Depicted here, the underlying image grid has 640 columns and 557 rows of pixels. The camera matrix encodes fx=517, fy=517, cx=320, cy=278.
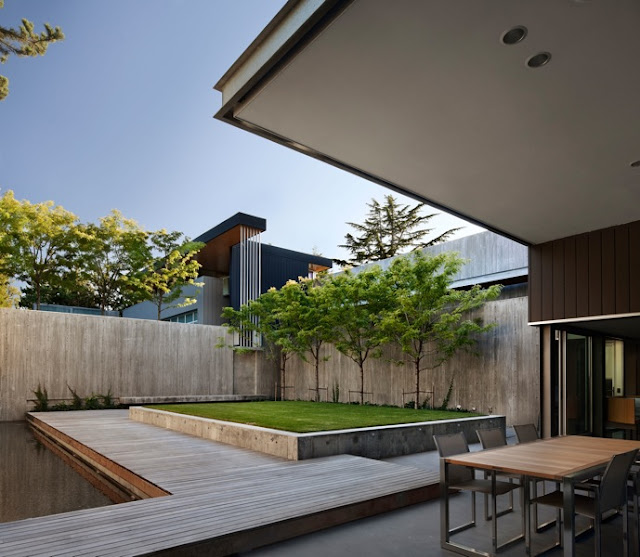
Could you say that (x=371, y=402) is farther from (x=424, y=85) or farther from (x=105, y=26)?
(x=105, y=26)

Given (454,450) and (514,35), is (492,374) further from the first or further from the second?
(514,35)

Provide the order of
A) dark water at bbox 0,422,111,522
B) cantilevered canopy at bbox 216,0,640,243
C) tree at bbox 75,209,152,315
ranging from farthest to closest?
tree at bbox 75,209,152,315
dark water at bbox 0,422,111,522
cantilevered canopy at bbox 216,0,640,243

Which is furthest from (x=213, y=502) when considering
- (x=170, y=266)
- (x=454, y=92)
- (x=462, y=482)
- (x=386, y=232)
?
(x=386, y=232)

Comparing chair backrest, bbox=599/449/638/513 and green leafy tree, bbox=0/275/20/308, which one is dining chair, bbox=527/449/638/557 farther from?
green leafy tree, bbox=0/275/20/308

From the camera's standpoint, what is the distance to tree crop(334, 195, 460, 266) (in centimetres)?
3306

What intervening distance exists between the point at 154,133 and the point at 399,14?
22941 millimetres

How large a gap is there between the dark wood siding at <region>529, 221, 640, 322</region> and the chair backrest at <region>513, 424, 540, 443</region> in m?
2.30

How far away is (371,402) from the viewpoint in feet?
41.3

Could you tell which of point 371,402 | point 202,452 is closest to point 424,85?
point 202,452

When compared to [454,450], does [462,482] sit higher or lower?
lower

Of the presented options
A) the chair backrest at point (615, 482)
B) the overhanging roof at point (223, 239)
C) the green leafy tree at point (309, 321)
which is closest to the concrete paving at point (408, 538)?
the chair backrest at point (615, 482)

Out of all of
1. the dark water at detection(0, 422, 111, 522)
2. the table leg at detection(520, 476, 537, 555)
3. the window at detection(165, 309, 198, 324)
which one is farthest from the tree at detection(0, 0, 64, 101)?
the window at detection(165, 309, 198, 324)

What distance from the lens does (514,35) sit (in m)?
2.98

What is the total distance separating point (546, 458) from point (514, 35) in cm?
292
